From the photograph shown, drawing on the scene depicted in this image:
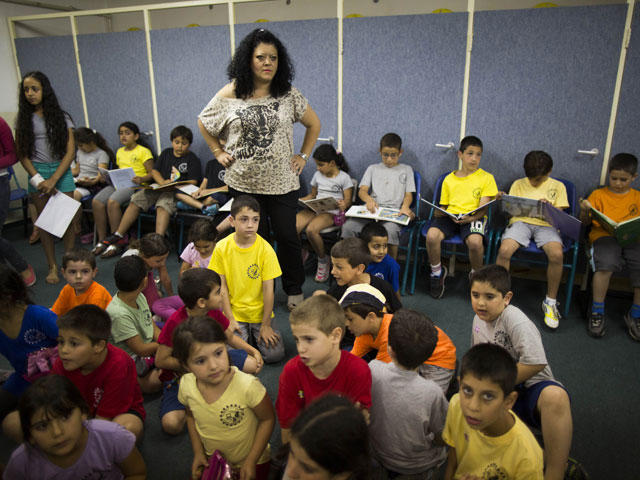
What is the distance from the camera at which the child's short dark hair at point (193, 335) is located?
1435 mm

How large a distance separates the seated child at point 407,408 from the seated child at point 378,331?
1.03 feet

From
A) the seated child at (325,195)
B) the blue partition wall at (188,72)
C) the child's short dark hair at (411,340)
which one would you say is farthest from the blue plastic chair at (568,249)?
the blue partition wall at (188,72)

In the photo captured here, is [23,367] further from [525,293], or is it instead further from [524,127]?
[524,127]

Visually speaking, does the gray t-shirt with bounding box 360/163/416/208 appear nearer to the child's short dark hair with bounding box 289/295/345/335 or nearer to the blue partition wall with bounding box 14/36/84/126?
the child's short dark hair with bounding box 289/295/345/335

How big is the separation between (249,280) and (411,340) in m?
1.21

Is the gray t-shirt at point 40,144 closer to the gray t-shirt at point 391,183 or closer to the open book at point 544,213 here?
the gray t-shirt at point 391,183

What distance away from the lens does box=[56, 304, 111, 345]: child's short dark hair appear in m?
1.56


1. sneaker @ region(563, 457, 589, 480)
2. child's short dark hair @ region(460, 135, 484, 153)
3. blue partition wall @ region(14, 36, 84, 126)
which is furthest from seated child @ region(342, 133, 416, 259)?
blue partition wall @ region(14, 36, 84, 126)

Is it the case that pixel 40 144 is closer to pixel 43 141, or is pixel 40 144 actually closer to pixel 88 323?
pixel 43 141

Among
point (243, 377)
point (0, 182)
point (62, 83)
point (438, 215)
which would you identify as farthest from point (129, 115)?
point (243, 377)

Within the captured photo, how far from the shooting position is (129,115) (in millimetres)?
4523

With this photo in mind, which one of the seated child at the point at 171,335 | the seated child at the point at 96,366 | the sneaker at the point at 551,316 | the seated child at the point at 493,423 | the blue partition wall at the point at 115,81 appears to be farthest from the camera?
the blue partition wall at the point at 115,81

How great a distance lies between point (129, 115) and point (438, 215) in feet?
10.7

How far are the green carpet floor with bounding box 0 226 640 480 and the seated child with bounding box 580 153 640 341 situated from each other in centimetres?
12
